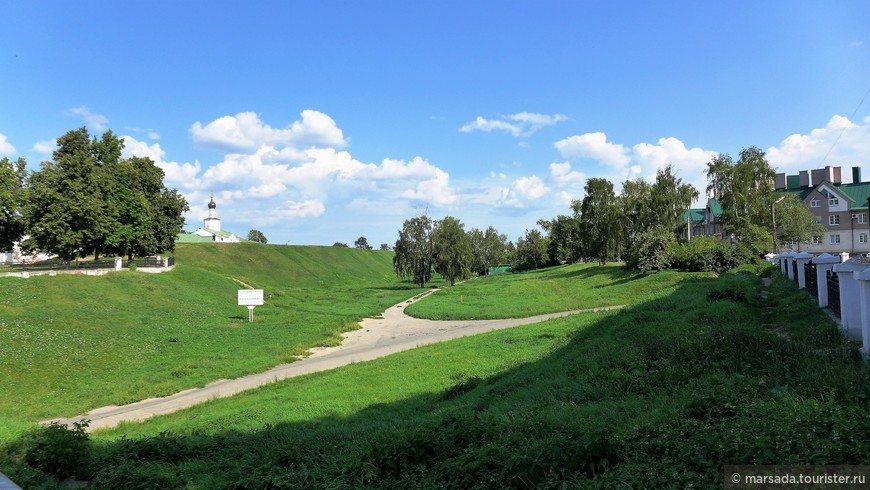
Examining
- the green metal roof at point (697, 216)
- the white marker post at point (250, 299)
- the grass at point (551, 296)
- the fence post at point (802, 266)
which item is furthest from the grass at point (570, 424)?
the green metal roof at point (697, 216)

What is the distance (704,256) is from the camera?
36.0 m

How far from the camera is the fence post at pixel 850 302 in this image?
8969mm

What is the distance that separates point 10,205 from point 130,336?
21784mm

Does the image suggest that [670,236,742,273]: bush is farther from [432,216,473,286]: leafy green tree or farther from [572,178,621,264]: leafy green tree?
[432,216,473,286]: leafy green tree


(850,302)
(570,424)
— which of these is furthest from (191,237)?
(850,302)

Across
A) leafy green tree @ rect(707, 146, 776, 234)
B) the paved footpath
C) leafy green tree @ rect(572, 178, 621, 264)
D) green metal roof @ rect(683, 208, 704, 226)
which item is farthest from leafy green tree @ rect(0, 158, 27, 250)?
green metal roof @ rect(683, 208, 704, 226)

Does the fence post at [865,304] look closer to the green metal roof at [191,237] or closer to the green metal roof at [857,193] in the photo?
the green metal roof at [857,193]

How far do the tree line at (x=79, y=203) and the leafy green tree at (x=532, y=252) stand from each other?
70.4 m

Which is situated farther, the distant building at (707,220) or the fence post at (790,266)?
the distant building at (707,220)

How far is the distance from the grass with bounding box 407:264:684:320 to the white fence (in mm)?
14081

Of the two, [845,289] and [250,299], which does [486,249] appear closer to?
[250,299]

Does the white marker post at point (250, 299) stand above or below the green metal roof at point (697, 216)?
below

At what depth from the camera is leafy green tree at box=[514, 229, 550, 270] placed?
3890 inches

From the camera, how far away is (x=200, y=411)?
556 inches
